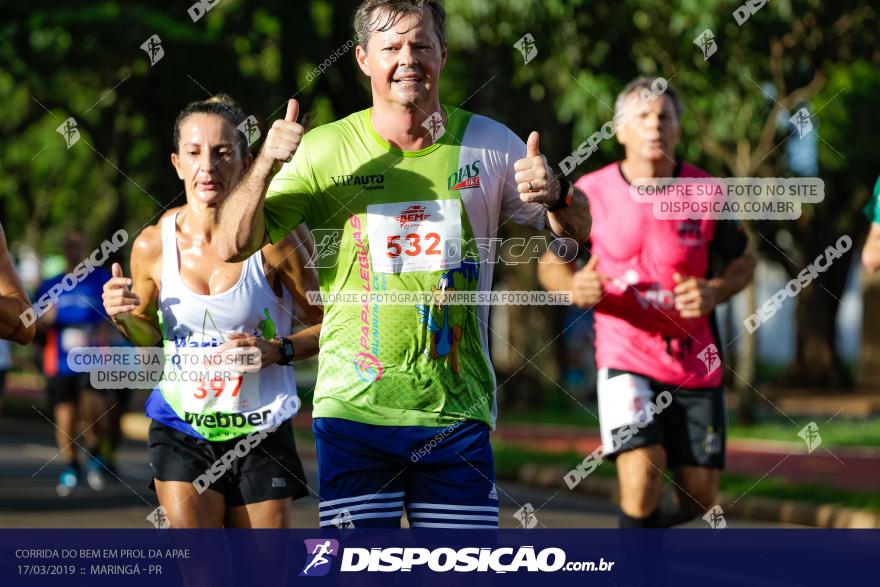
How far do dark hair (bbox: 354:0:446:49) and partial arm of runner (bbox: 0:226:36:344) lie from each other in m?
1.27

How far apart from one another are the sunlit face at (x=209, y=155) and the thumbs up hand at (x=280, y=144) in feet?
3.49

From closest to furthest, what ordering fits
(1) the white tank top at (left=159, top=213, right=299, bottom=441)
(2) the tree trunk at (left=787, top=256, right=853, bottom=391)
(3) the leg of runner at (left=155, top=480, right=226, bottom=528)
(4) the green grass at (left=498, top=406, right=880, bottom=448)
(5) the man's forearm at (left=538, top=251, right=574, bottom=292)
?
(3) the leg of runner at (left=155, top=480, right=226, bottom=528)
(1) the white tank top at (left=159, top=213, right=299, bottom=441)
(5) the man's forearm at (left=538, top=251, right=574, bottom=292)
(4) the green grass at (left=498, top=406, right=880, bottom=448)
(2) the tree trunk at (left=787, top=256, right=853, bottom=391)

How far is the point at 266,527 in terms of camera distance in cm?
552

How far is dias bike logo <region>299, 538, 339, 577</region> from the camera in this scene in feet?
16.3

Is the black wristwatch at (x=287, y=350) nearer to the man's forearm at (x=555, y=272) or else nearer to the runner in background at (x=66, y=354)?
the man's forearm at (x=555, y=272)

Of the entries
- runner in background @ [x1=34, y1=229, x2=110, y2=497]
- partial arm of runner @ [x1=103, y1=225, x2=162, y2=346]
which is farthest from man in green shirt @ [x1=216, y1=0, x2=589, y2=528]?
runner in background @ [x1=34, y1=229, x2=110, y2=497]

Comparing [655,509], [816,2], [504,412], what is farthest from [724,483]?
[504,412]

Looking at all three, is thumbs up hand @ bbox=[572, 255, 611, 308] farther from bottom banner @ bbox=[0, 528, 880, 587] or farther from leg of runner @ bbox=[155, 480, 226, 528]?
leg of runner @ bbox=[155, 480, 226, 528]

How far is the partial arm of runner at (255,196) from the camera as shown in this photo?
180 inches

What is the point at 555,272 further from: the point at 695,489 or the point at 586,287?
the point at 695,489

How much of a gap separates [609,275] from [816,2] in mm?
9822

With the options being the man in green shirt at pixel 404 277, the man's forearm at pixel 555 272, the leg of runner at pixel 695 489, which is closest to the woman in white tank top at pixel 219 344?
the man in green shirt at pixel 404 277

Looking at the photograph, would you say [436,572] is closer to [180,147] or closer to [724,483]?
[180,147]

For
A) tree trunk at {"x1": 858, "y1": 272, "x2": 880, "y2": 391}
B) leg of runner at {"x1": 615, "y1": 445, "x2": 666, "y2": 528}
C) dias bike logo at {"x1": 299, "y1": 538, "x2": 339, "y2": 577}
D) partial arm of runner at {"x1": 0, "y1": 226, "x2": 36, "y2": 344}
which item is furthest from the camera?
tree trunk at {"x1": 858, "y1": 272, "x2": 880, "y2": 391}
